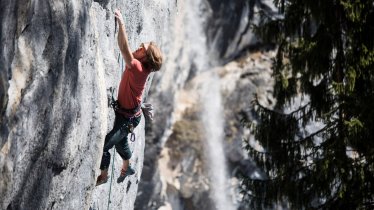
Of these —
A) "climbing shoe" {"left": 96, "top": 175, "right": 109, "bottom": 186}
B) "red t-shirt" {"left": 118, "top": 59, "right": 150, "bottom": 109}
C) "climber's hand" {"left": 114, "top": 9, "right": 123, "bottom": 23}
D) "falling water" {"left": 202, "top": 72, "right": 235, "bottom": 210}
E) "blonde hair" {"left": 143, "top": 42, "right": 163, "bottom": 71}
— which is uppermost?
"falling water" {"left": 202, "top": 72, "right": 235, "bottom": 210}

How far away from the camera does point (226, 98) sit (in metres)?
21.6

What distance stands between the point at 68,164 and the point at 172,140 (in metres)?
13.8

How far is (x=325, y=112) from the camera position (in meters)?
11.0

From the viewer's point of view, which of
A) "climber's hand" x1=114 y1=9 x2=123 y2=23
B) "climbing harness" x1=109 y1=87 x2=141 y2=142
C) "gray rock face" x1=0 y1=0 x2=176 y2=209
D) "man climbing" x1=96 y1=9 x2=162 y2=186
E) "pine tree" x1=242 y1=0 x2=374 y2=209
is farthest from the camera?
"pine tree" x1=242 y1=0 x2=374 y2=209

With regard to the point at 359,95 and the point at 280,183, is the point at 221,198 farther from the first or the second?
the point at 359,95

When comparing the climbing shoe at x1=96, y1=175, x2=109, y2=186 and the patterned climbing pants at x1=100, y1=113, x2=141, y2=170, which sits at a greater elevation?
the patterned climbing pants at x1=100, y1=113, x2=141, y2=170

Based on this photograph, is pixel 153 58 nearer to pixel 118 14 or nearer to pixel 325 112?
pixel 118 14

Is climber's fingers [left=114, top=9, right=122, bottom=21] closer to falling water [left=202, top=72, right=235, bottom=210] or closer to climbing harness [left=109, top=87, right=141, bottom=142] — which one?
climbing harness [left=109, top=87, right=141, bottom=142]

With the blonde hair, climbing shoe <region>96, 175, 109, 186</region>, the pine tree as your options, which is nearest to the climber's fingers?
the blonde hair

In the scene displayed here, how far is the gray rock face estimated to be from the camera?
5477 millimetres

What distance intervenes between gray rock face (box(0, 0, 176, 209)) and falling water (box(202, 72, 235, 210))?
42.2 ft

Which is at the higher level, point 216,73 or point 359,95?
point 216,73

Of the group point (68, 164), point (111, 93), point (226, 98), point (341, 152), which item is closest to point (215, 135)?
point (226, 98)

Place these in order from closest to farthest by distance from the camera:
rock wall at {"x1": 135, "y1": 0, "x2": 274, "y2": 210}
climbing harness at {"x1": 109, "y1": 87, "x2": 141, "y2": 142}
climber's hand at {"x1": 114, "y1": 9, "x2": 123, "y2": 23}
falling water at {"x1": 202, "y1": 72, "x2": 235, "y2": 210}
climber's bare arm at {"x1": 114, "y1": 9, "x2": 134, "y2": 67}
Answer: climber's bare arm at {"x1": 114, "y1": 9, "x2": 134, "y2": 67} → climbing harness at {"x1": 109, "y1": 87, "x2": 141, "y2": 142} → climber's hand at {"x1": 114, "y1": 9, "x2": 123, "y2": 23} → rock wall at {"x1": 135, "y1": 0, "x2": 274, "y2": 210} → falling water at {"x1": 202, "y1": 72, "x2": 235, "y2": 210}
